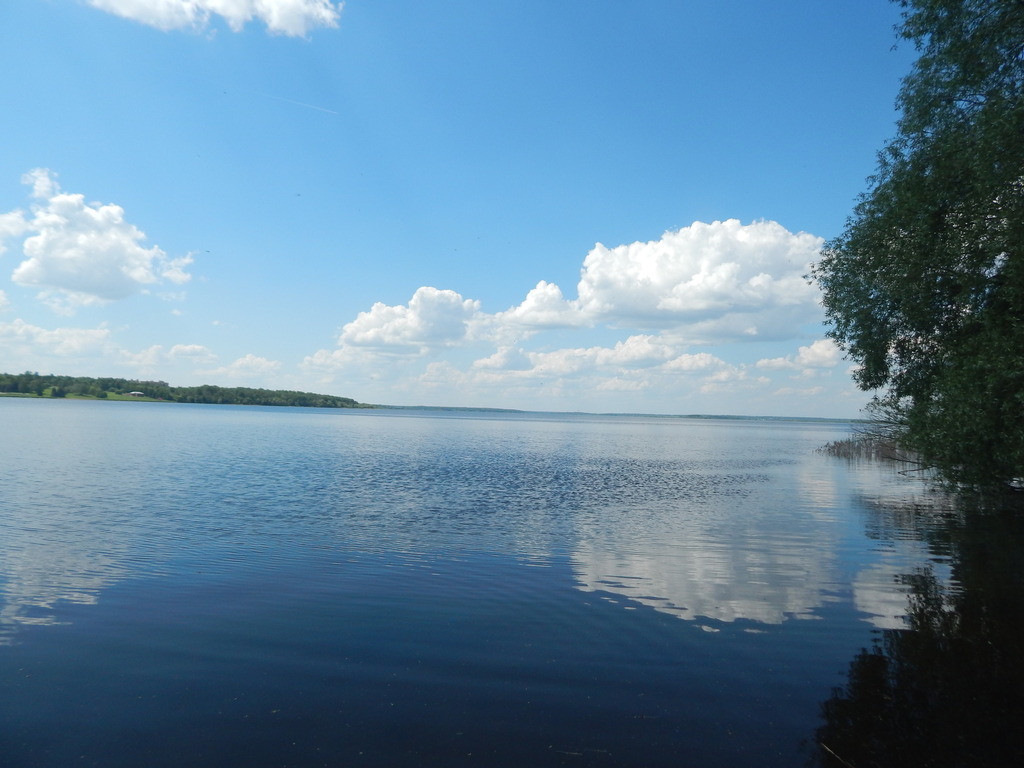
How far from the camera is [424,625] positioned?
439 inches

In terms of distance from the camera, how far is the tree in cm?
1291

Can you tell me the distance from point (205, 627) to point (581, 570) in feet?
26.9

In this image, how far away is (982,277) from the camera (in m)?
14.2

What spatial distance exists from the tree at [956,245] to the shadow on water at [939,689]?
340 centimetres

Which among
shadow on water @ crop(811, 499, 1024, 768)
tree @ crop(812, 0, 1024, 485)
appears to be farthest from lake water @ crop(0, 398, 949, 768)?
tree @ crop(812, 0, 1024, 485)

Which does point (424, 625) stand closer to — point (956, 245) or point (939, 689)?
point (939, 689)

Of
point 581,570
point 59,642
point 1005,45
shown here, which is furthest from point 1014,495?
point 59,642


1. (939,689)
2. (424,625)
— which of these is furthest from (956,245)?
(424,625)

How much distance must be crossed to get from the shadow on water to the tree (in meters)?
3.40

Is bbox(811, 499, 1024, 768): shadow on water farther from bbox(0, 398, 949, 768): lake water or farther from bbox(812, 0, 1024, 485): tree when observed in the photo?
bbox(812, 0, 1024, 485): tree

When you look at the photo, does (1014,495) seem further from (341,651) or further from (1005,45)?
(341,651)

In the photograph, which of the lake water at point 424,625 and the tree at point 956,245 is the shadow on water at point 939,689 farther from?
the tree at point 956,245

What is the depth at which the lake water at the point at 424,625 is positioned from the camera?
739cm

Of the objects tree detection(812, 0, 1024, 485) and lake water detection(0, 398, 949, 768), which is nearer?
lake water detection(0, 398, 949, 768)
